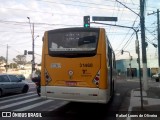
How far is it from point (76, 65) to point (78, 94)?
1.10m

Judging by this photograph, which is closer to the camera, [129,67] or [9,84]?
[9,84]

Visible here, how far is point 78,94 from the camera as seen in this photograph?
1173 cm

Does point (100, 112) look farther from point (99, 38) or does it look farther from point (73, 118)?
point (99, 38)

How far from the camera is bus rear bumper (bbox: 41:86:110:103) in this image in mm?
11578

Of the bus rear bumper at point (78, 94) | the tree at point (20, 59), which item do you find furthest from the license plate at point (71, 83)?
the tree at point (20, 59)

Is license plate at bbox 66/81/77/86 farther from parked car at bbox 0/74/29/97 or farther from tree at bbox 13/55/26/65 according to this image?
tree at bbox 13/55/26/65

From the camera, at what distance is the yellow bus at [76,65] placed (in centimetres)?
1173

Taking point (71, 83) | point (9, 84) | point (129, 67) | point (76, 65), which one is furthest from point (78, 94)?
point (129, 67)

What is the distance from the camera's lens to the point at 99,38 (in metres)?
12.0

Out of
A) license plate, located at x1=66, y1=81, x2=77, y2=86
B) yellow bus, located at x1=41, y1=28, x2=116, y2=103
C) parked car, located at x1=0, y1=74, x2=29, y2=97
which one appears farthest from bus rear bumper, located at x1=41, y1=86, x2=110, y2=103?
parked car, located at x1=0, y1=74, x2=29, y2=97

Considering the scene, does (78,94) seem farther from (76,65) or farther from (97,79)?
(76,65)

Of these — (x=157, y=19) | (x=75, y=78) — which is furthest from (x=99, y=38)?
(x=157, y=19)

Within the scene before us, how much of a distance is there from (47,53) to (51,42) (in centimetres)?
46

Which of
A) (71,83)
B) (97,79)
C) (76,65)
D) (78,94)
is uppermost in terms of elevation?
(76,65)
